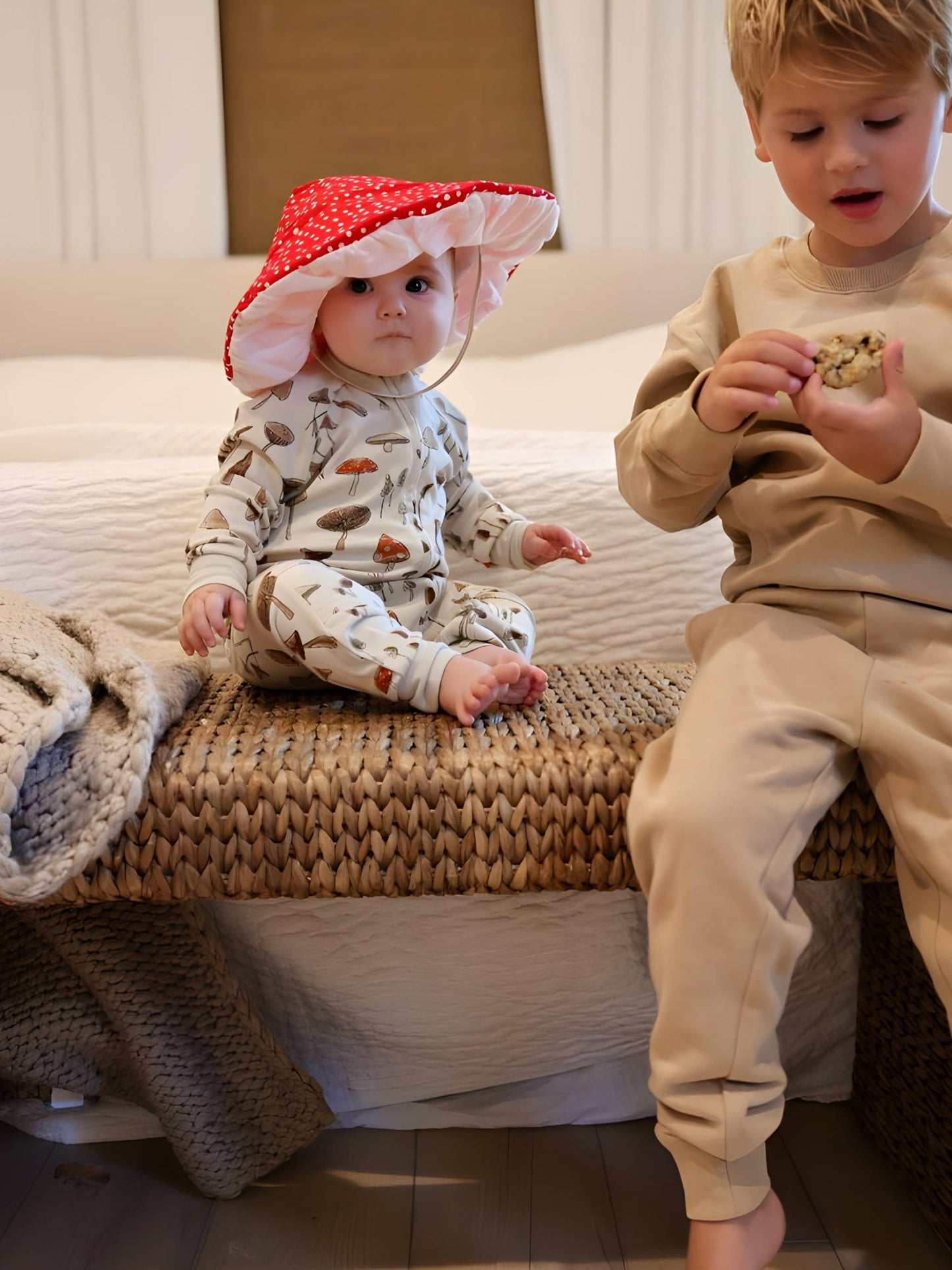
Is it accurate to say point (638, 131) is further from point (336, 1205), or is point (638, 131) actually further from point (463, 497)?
point (336, 1205)

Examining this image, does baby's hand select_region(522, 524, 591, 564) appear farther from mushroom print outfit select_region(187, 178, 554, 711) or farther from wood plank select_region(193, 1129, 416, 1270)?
wood plank select_region(193, 1129, 416, 1270)

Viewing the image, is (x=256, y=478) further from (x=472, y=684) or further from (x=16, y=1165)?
(x=16, y=1165)

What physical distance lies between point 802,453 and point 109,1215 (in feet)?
2.32

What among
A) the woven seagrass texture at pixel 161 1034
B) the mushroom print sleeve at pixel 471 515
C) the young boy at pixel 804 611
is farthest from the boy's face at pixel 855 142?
the woven seagrass texture at pixel 161 1034

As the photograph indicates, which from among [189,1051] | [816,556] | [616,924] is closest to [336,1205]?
[189,1051]

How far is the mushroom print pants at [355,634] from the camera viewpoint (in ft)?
2.35

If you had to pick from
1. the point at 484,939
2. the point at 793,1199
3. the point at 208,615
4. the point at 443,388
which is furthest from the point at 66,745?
Result: the point at 443,388

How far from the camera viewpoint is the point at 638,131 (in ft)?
5.86

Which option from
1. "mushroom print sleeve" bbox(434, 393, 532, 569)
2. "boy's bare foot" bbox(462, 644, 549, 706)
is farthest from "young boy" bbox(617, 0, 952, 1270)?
"mushroom print sleeve" bbox(434, 393, 532, 569)

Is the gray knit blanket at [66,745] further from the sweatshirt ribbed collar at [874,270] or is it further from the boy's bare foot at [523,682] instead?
the sweatshirt ribbed collar at [874,270]

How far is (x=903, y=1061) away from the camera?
2.52 feet

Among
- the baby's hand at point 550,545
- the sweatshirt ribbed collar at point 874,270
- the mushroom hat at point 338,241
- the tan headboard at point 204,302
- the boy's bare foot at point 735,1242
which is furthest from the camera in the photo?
the tan headboard at point 204,302

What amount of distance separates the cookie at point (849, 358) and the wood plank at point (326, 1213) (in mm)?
613

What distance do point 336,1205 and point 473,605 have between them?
45cm
